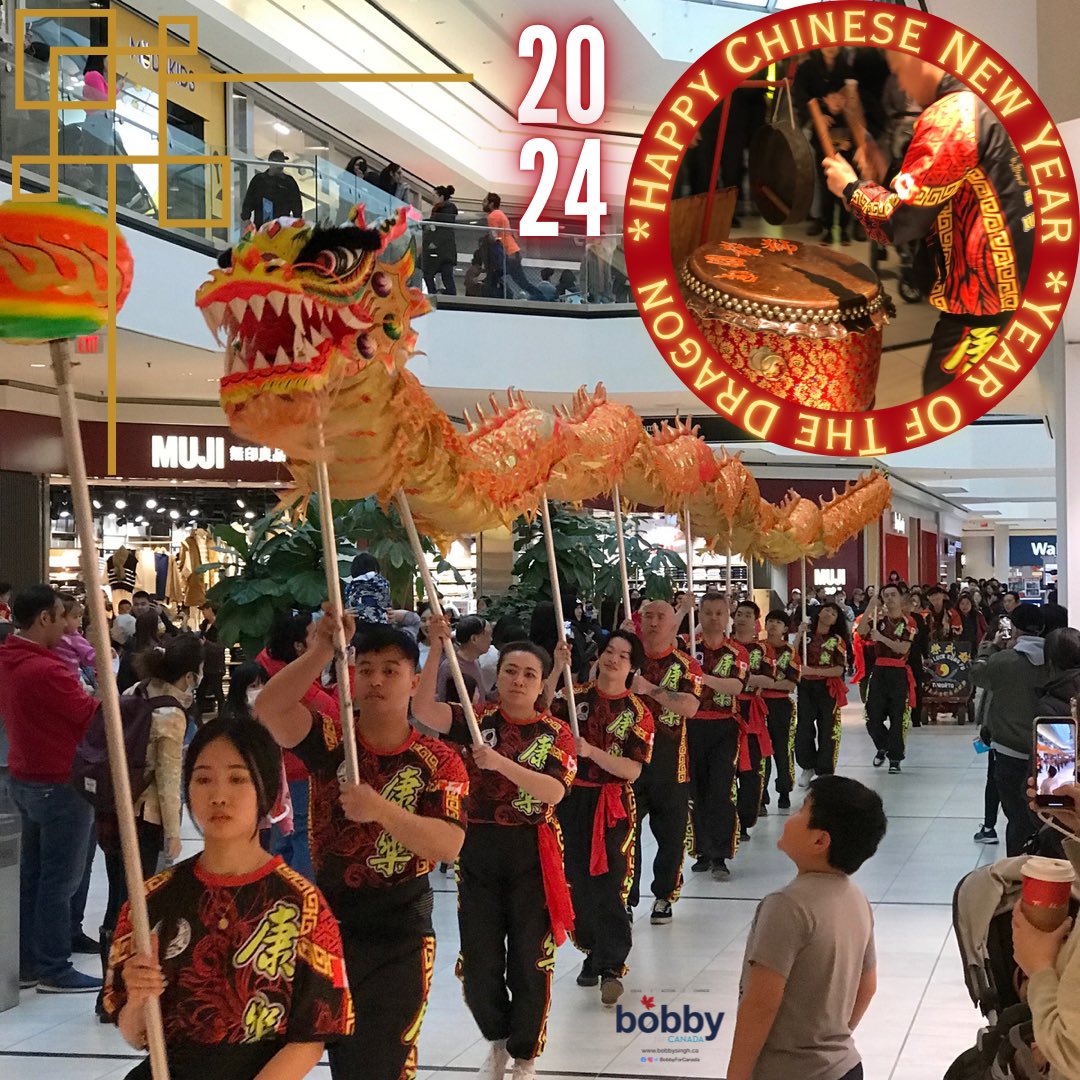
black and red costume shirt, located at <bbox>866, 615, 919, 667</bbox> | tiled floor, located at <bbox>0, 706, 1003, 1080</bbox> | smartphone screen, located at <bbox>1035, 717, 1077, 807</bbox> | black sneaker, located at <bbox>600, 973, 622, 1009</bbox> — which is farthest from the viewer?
black and red costume shirt, located at <bbox>866, 615, 919, 667</bbox>

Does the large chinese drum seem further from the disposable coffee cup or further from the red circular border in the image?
the disposable coffee cup

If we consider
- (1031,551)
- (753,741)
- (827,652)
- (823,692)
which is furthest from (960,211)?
(1031,551)

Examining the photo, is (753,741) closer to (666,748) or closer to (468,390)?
(666,748)

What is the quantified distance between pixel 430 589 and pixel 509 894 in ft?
4.03

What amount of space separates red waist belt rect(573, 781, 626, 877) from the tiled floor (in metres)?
0.57

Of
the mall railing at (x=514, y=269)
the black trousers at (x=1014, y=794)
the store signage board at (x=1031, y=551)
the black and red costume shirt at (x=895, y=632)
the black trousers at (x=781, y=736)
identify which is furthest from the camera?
the store signage board at (x=1031, y=551)

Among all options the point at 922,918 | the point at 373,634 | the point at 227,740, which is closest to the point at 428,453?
the point at 373,634

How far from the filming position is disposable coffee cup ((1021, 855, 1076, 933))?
7.24ft

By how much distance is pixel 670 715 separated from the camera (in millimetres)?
7578

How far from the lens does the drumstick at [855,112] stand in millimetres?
2162

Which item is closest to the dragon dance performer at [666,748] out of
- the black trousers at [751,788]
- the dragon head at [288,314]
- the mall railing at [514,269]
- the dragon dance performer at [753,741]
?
the dragon dance performer at [753,741]

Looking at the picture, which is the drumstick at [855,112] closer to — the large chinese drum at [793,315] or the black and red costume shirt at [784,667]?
the large chinese drum at [793,315]

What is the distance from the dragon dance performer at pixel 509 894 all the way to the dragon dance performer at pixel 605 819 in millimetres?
1283

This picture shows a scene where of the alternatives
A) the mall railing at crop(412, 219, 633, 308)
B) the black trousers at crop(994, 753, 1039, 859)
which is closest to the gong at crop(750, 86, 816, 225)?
the black trousers at crop(994, 753, 1039, 859)
